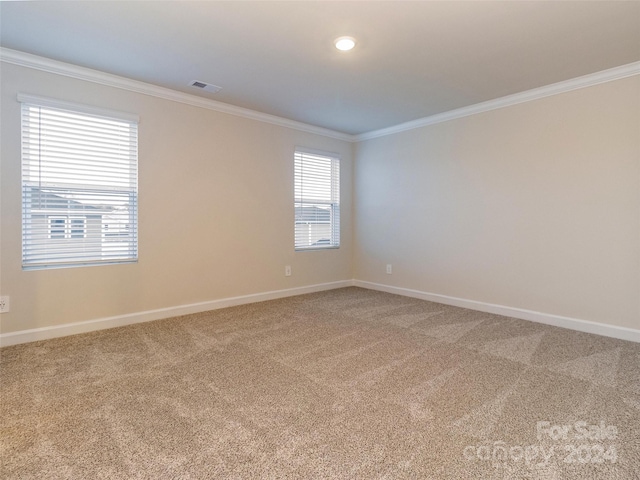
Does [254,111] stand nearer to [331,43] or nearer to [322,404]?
[331,43]

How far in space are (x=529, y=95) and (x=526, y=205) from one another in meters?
1.13

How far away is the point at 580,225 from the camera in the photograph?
3.26m

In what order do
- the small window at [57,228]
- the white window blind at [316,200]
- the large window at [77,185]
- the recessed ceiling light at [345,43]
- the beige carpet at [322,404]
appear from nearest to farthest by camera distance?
the beige carpet at [322,404] < the recessed ceiling light at [345,43] < the large window at [77,185] < the small window at [57,228] < the white window blind at [316,200]

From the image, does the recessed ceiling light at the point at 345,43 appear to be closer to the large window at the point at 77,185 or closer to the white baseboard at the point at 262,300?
the large window at the point at 77,185

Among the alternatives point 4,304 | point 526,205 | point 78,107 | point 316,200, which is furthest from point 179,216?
point 526,205

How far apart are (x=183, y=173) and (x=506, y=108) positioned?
11.8ft

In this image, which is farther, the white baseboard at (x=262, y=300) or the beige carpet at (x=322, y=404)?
the white baseboard at (x=262, y=300)

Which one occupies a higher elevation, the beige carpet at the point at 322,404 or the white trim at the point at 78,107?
the white trim at the point at 78,107

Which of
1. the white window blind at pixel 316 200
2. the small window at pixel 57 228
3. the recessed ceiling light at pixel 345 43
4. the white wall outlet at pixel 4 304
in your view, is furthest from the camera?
the white window blind at pixel 316 200

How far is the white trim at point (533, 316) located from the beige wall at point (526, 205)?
0.05 m

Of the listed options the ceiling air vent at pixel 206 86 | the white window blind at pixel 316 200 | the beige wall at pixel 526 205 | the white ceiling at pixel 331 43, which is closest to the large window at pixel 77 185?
the white ceiling at pixel 331 43

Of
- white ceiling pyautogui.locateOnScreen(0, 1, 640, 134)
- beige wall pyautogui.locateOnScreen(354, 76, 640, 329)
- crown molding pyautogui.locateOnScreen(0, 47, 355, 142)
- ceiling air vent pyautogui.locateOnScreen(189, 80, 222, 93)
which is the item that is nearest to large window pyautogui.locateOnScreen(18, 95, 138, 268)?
crown molding pyautogui.locateOnScreen(0, 47, 355, 142)

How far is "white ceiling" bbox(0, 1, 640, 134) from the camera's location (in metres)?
2.17

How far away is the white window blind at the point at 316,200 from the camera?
480 centimetres
